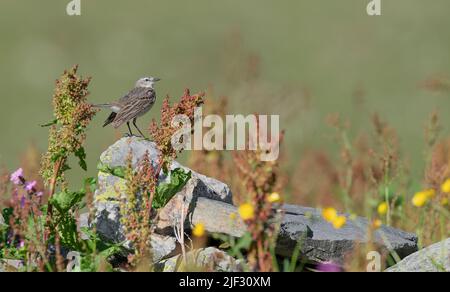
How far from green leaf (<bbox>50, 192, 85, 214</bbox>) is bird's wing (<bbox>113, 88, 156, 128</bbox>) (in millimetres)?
2462

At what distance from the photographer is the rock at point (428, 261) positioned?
7.18 metres

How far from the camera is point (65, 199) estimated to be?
7.50m

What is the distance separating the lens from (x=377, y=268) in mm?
7254

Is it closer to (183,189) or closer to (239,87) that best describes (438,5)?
(239,87)

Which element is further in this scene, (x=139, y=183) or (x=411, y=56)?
(x=411, y=56)

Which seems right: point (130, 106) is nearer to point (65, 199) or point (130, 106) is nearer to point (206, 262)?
point (65, 199)

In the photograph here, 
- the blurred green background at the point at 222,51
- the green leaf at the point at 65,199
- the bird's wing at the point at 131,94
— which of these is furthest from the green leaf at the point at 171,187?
the blurred green background at the point at 222,51

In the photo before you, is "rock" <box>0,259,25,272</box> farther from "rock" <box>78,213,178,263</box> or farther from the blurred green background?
the blurred green background

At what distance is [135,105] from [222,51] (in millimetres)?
9676

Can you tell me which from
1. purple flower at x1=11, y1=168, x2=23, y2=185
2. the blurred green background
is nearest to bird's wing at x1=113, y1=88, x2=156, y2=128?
purple flower at x1=11, y1=168, x2=23, y2=185

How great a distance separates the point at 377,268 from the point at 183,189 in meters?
1.63

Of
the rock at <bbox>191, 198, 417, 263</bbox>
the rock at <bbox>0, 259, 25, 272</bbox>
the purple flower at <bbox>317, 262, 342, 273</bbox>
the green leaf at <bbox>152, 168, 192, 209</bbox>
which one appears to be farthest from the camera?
the rock at <bbox>191, 198, 417, 263</bbox>

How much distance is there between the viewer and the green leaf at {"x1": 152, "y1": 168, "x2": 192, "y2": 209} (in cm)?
772
